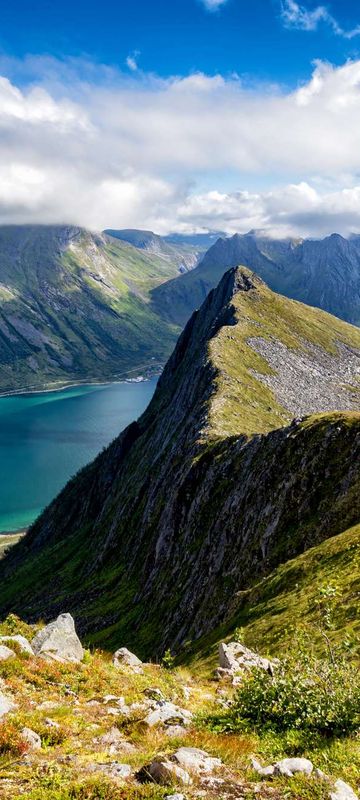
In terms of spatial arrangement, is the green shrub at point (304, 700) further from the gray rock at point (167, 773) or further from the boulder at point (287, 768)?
the gray rock at point (167, 773)

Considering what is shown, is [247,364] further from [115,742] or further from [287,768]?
[287,768]

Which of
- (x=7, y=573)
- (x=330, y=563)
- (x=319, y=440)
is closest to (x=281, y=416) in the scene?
(x=319, y=440)

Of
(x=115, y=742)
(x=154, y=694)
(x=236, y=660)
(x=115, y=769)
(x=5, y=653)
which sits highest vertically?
(x=115, y=769)

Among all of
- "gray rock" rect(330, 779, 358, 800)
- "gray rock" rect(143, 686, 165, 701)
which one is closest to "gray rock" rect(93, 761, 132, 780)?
"gray rock" rect(330, 779, 358, 800)

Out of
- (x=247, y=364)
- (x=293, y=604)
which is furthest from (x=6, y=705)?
(x=247, y=364)

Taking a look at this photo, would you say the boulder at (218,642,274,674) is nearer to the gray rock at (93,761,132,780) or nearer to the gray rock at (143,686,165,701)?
the gray rock at (143,686,165,701)

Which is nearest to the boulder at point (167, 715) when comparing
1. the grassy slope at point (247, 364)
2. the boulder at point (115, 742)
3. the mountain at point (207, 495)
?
the boulder at point (115, 742)

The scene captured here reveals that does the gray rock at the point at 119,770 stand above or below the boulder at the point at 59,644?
above
